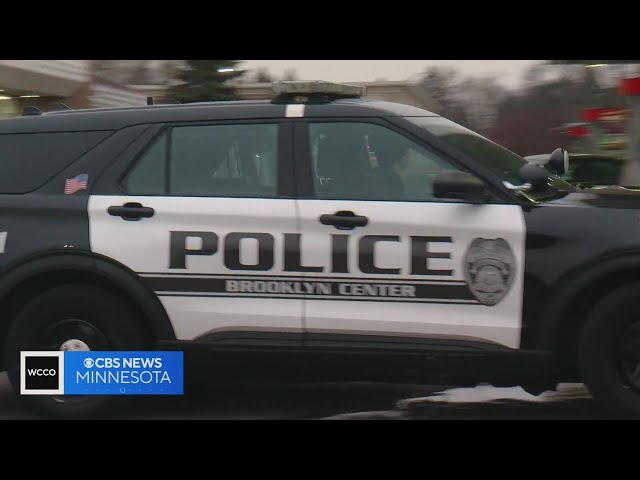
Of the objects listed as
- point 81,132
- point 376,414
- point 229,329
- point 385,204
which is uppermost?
point 81,132

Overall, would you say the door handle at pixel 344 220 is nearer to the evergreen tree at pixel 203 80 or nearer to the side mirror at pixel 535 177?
the side mirror at pixel 535 177

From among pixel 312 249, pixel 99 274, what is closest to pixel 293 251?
pixel 312 249

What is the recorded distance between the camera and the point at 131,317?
4848 mm

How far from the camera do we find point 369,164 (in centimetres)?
475

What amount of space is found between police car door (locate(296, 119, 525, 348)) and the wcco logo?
54.0 inches

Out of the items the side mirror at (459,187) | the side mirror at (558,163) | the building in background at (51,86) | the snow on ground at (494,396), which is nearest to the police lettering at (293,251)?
the side mirror at (459,187)

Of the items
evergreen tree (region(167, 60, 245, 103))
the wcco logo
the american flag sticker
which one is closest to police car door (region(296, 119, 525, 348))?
the american flag sticker

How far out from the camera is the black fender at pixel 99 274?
4.77 meters

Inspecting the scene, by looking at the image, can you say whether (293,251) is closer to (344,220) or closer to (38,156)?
(344,220)

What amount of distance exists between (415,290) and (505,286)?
1.45ft

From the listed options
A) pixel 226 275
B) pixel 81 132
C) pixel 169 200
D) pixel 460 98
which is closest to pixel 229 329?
pixel 226 275

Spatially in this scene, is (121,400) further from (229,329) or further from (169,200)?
(169,200)

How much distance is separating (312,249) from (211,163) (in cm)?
76

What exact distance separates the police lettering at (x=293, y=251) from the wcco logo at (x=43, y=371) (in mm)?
838
